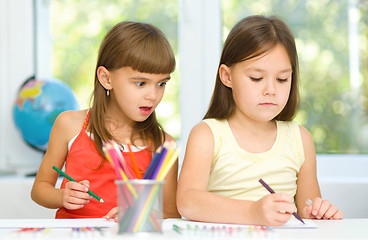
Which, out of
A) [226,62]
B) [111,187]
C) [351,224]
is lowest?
[111,187]

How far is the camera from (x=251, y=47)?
121 centimetres

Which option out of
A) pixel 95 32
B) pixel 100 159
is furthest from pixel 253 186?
pixel 95 32

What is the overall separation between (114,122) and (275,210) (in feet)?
2.18

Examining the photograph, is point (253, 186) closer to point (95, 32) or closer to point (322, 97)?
point (322, 97)

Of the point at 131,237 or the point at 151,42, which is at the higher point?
the point at 151,42

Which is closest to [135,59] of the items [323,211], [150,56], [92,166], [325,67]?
[150,56]

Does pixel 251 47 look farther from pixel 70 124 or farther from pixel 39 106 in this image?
pixel 39 106

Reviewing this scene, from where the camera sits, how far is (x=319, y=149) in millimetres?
2160

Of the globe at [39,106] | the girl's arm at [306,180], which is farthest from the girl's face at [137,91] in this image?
the globe at [39,106]

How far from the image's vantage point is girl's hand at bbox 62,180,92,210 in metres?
1.21

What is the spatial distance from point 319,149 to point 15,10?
1385mm

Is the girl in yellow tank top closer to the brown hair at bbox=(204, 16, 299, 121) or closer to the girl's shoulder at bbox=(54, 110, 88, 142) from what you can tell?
the brown hair at bbox=(204, 16, 299, 121)

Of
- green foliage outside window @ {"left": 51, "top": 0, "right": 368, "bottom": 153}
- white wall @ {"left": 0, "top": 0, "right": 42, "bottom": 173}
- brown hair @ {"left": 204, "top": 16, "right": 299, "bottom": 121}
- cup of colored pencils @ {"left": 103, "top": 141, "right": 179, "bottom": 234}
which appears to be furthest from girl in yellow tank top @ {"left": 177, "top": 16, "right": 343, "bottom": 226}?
white wall @ {"left": 0, "top": 0, "right": 42, "bottom": 173}

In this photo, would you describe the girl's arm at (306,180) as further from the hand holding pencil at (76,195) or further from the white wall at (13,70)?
the white wall at (13,70)
